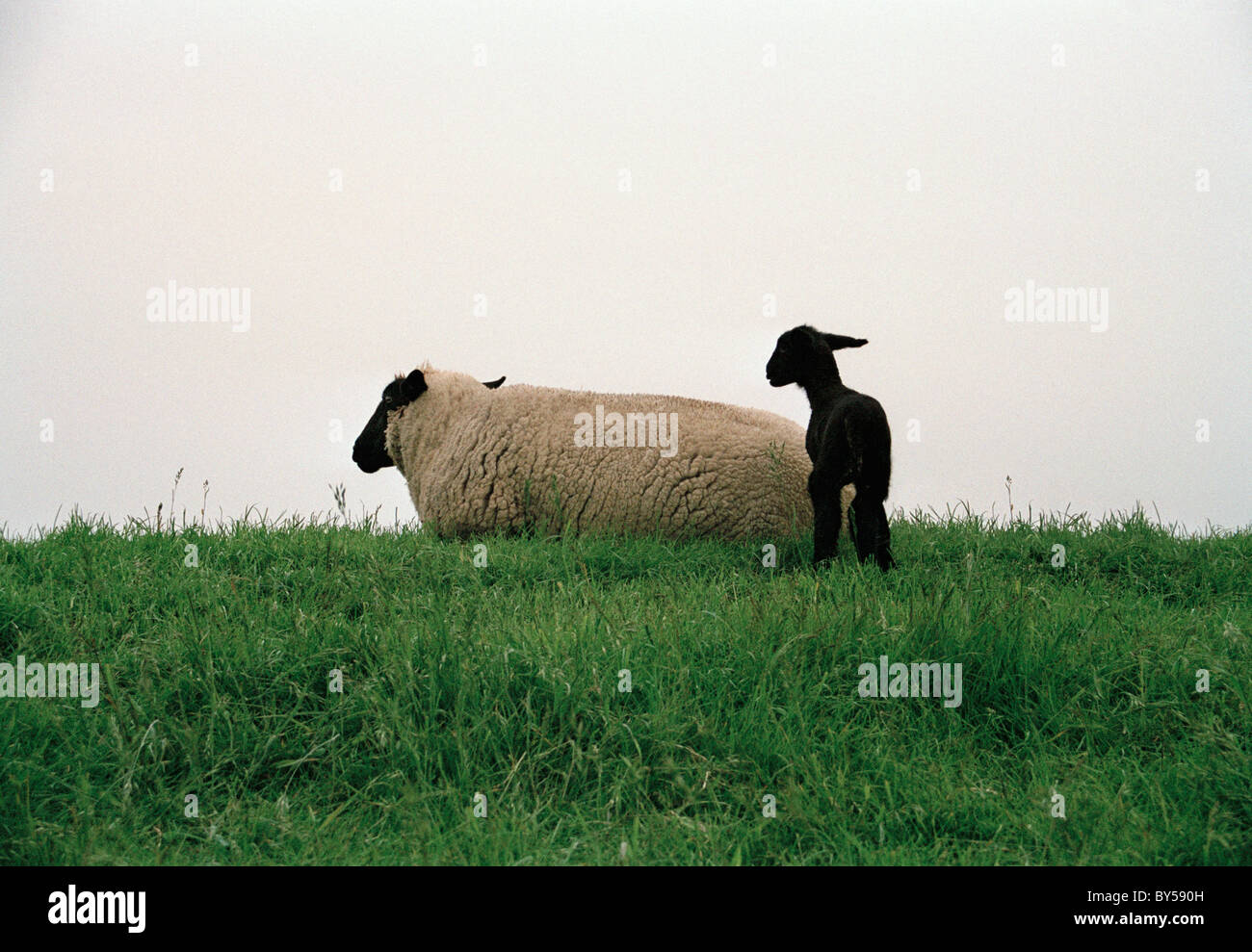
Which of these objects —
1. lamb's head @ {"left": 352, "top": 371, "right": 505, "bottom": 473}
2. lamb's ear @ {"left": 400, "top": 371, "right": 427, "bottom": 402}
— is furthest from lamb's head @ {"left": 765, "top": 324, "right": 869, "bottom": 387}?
lamb's ear @ {"left": 400, "top": 371, "right": 427, "bottom": 402}

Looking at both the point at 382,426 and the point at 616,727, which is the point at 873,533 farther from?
the point at 382,426

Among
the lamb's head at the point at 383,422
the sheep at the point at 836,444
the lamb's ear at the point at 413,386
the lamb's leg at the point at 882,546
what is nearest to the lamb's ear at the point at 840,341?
the sheep at the point at 836,444

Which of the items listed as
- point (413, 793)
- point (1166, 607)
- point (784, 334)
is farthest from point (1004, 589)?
point (413, 793)

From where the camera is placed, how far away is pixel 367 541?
301 inches

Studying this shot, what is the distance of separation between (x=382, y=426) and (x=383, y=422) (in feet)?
0.19

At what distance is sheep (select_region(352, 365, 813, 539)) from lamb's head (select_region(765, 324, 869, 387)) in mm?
956

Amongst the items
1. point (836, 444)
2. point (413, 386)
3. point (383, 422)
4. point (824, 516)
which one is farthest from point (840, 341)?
point (383, 422)

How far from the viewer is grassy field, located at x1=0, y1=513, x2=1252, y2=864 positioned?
11.3 ft

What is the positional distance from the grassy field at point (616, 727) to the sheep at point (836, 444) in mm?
546

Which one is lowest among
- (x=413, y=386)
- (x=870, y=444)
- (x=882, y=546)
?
(x=882, y=546)

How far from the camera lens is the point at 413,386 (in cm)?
987

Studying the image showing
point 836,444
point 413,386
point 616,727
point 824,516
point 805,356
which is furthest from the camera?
point 413,386
